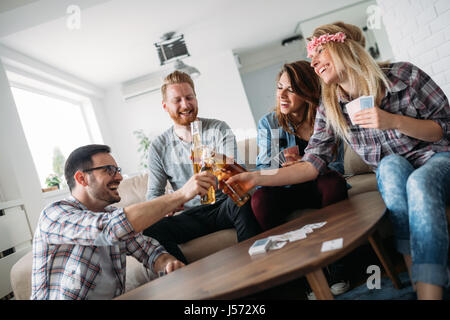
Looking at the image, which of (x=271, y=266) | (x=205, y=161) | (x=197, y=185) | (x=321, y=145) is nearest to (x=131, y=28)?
(x=321, y=145)

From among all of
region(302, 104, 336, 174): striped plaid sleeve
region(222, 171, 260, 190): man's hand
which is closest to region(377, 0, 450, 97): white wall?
region(302, 104, 336, 174): striped plaid sleeve

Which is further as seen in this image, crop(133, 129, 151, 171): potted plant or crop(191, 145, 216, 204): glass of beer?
crop(133, 129, 151, 171): potted plant

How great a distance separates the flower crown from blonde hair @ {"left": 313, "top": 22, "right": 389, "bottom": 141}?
0.02 metres

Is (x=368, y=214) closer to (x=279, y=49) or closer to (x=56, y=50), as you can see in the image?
(x=56, y=50)

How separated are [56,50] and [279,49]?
486 cm

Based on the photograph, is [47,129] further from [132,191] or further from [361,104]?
[361,104]

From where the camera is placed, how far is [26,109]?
483 cm

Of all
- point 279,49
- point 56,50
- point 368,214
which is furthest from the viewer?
point 279,49

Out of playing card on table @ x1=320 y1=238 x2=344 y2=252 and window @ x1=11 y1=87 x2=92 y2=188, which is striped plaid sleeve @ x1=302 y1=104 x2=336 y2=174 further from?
window @ x1=11 y1=87 x2=92 y2=188

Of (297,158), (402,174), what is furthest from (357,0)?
(402,174)

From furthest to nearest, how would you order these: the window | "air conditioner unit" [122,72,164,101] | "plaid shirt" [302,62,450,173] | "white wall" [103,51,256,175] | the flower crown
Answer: "white wall" [103,51,256,175], "air conditioner unit" [122,72,164,101], the window, the flower crown, "plaid shirt" [302,62,450,173]

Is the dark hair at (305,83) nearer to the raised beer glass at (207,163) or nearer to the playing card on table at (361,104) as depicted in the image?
the playing card on table at (361,104)

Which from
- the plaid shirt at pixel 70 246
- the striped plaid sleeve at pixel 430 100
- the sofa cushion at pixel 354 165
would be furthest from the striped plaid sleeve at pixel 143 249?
the sofa cushion at pixel 354 165

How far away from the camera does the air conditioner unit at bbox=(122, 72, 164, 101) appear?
262 inches
